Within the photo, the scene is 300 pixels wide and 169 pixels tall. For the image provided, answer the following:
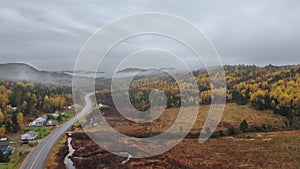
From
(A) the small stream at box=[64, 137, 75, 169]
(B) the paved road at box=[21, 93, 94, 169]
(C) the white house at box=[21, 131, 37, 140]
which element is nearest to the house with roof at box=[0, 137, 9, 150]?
(C) the white house at box=[21, 131, 37, 140]

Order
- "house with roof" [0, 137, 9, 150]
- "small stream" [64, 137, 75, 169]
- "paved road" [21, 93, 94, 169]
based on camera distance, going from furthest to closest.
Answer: "house with roof" [0, 137, 9, 150], "small stream" [64, 137, 75, 169], "paved road" [21, 93, 94, 169]

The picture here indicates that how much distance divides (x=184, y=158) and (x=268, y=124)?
19.6 meters

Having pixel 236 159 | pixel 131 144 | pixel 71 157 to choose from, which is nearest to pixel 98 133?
pixel 131 144

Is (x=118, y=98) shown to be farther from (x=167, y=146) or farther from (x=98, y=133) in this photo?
(x=167, y=146)

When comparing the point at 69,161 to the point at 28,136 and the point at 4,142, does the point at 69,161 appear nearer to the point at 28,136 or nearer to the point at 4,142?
the point at 28,136

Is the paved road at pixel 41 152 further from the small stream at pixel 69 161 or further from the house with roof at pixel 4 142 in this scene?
the house with roof at pixel 4 142

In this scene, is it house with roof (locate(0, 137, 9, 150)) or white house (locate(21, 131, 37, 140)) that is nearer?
house with roof (locate(0, 137, 9, 150))

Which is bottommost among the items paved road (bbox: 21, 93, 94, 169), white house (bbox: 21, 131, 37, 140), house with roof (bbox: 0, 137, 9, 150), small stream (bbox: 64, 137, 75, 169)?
small stream (bbox: 64, 137, 75, 169)

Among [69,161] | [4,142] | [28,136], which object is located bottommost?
[69,161]

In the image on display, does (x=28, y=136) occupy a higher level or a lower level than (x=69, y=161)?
higher

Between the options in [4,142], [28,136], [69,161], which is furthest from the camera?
[28,136]

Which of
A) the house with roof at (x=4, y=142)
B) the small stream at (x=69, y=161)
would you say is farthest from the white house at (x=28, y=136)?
the small stream at (x=69, y=161)

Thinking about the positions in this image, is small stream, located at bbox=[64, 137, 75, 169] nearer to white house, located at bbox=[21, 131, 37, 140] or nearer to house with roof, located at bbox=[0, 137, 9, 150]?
white house, located at bbox=[21, 131, 37, 140]

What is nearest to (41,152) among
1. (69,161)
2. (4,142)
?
(69,161)
